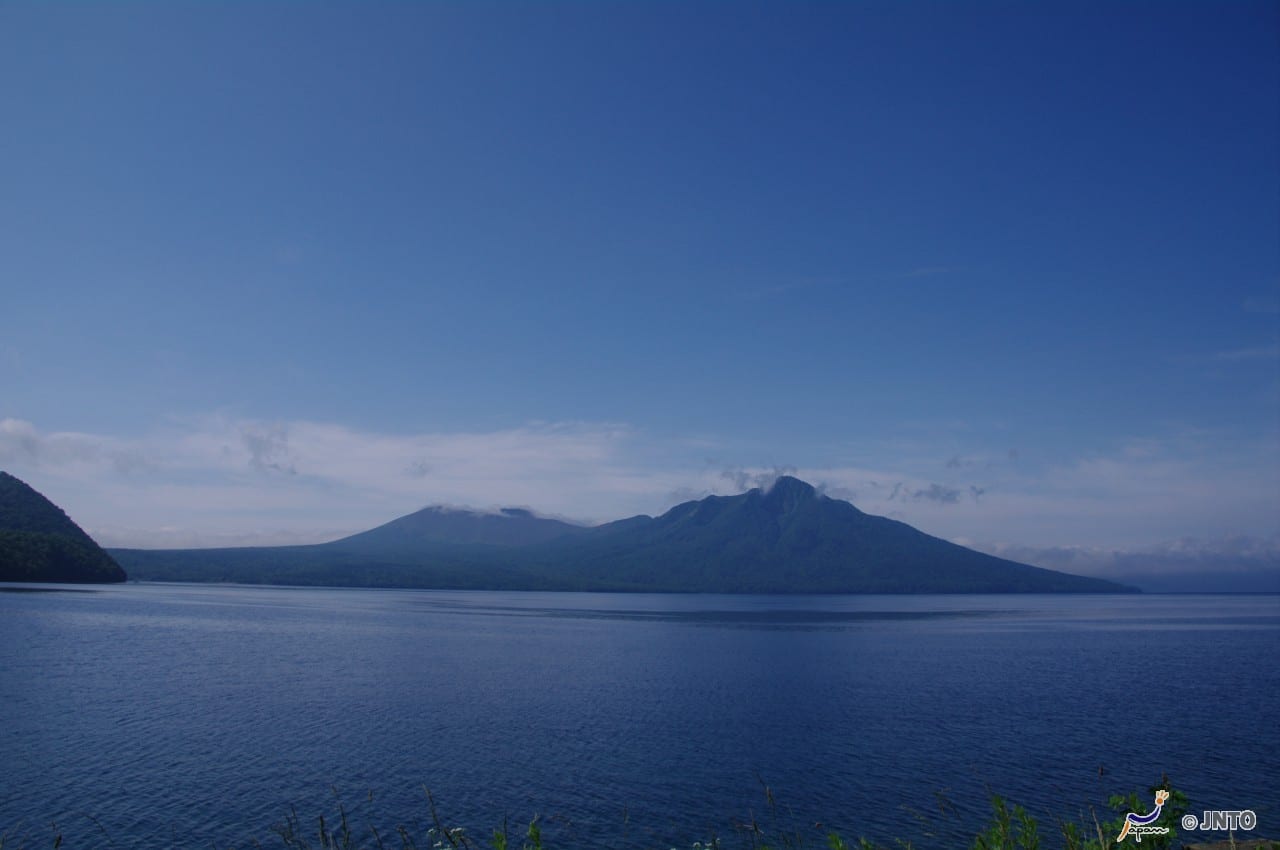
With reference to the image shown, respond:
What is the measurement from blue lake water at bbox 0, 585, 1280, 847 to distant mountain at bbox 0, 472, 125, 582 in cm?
8635

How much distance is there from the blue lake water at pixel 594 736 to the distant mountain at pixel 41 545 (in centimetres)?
8635

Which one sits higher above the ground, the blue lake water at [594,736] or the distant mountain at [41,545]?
the distant mountain at [41,545]

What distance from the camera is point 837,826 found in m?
21.7

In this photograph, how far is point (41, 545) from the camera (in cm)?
13812

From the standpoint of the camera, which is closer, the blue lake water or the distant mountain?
the blue lake water

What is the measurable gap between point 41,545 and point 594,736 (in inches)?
5767

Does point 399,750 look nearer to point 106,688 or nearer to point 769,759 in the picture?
point 769,759

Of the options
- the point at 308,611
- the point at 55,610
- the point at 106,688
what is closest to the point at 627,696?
the point at 106,688

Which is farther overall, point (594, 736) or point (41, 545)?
point (41, 545)

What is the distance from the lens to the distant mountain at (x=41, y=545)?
436 feet

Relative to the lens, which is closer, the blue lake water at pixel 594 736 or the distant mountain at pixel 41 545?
the blue lake water at pixel 594 736

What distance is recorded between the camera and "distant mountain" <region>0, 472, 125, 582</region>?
133000 millimetres

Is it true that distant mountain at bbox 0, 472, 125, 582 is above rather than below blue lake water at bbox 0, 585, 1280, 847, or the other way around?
above

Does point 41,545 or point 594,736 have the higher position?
point 41,545
